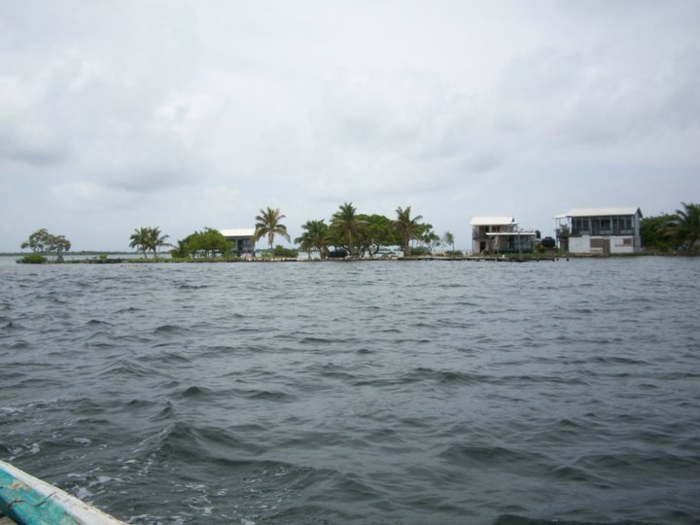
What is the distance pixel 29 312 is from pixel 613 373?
798 inches

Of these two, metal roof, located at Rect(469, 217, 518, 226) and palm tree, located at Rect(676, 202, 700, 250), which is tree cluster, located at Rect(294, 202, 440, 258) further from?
palm tree, located at Rect(676, 202, 700, 250)

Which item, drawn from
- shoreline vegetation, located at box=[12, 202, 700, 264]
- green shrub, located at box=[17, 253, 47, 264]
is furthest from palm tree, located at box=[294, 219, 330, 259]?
green shrub, located at box=[17, 253, 47, 264]

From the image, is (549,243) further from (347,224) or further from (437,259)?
(347,224)

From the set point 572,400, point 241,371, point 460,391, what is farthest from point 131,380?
point 572,400

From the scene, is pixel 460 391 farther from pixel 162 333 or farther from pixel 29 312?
pixel 29 312

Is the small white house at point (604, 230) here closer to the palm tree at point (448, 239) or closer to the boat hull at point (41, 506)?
the palm tree at point (448, 239)

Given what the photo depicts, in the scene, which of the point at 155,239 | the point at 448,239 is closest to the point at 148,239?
the point at 155,239

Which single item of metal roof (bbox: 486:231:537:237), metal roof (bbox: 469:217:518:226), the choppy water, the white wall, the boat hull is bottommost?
the choppy water

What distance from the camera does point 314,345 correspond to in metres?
13.1

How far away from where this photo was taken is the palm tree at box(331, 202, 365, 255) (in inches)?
2958

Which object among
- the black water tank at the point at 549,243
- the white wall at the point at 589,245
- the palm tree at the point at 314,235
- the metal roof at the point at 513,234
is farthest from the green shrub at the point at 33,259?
the white wall at the point at 589,245

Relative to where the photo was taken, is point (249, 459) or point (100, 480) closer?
point (100, 480)

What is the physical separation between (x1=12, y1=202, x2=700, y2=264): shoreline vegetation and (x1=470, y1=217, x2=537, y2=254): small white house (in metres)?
1.64

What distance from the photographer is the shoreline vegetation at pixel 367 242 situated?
72812 mm
